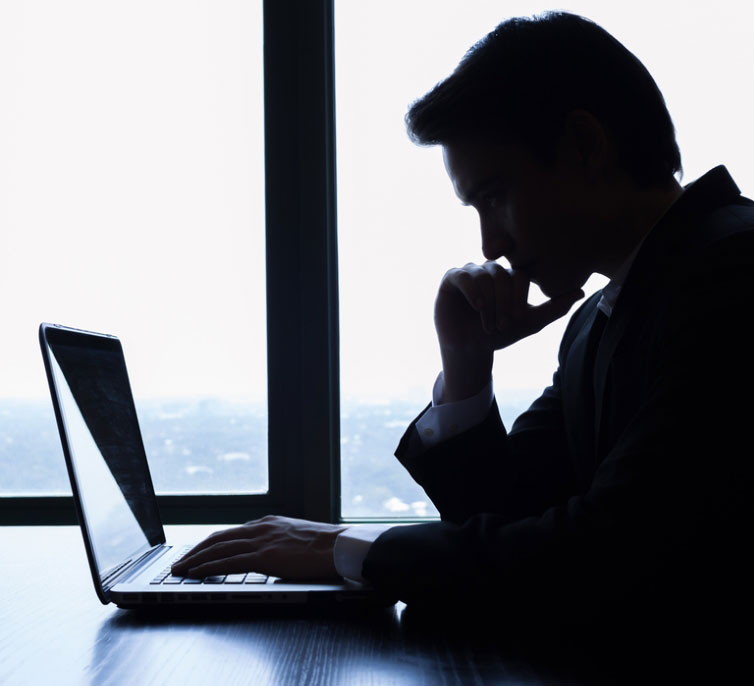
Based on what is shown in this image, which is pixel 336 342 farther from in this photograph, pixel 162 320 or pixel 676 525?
pixel 676 525

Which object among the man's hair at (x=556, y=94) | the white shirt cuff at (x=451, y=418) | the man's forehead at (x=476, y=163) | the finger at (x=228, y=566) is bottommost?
the finger at (x=228, y=566)

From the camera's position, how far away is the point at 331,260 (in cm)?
180

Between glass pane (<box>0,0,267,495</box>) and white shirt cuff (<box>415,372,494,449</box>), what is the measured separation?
701 millimetres

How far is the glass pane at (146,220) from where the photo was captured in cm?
183

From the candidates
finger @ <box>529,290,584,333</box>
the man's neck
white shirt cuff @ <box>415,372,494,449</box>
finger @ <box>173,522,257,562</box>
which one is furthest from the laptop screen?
the man's neck

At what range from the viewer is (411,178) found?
1831 millimetres

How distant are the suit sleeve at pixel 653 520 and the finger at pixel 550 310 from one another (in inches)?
15.2

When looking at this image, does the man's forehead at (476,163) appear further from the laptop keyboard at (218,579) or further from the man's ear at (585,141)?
the laptop keyboard at (218,579)

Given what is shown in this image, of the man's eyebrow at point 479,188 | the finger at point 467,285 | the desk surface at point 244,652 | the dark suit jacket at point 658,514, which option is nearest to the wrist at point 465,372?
the finger at point 467,285

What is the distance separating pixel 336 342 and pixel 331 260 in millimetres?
204

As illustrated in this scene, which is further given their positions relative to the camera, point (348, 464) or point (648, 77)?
point (348, 464)

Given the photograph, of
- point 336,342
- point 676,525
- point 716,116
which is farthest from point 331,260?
point 676,525

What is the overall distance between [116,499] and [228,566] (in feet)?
0.83

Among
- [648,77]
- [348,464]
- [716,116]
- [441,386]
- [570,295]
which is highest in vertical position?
[716,116]
